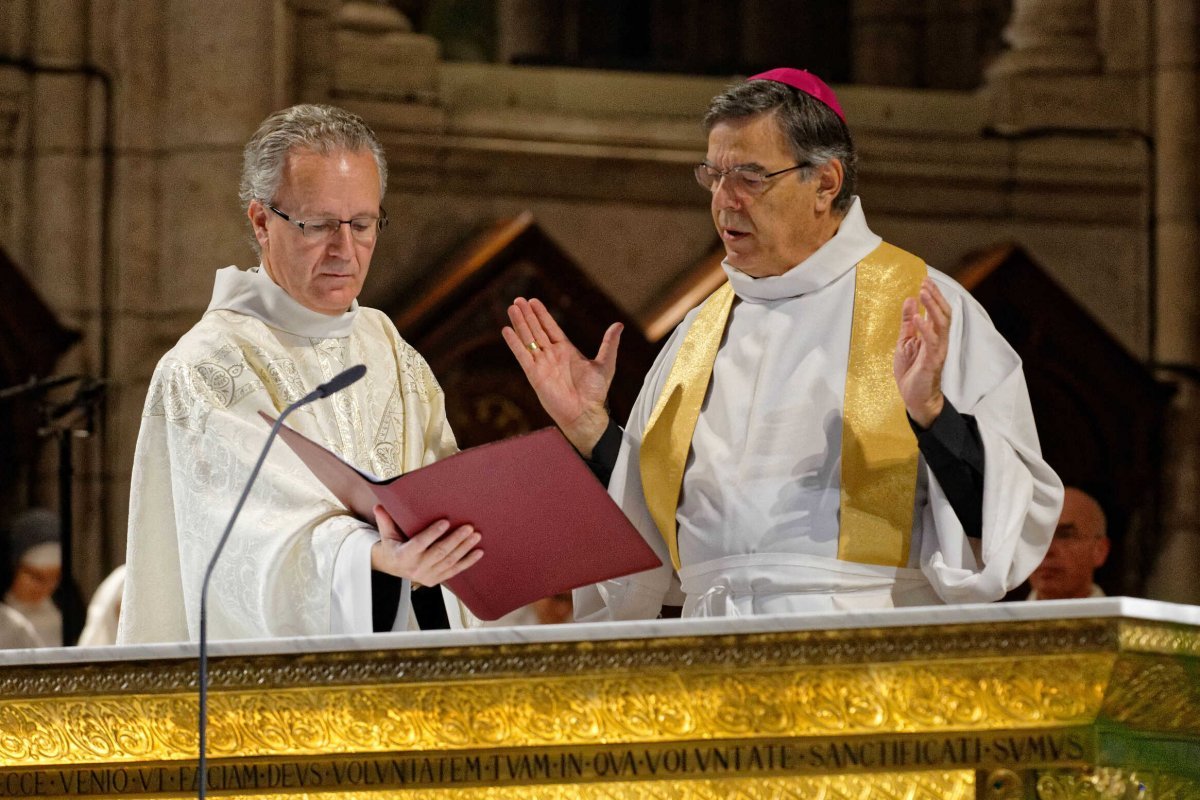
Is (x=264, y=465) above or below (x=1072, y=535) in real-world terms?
above

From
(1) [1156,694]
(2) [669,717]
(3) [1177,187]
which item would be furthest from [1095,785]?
(3) [1177,187]

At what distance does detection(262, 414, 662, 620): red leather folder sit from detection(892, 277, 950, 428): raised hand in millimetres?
511

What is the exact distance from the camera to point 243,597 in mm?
3906

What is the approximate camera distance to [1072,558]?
24.3 feet

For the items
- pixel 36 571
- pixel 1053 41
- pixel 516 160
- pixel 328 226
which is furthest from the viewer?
pixel 1053 41

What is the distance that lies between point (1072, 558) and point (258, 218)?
4013 mm

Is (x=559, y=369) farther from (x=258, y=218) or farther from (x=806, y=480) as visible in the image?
(x=258, y=218)

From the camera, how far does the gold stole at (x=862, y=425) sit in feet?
12.8

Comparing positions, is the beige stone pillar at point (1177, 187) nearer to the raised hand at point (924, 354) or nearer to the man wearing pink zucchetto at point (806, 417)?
the man wearing pink zucchetto at point (806, 417)

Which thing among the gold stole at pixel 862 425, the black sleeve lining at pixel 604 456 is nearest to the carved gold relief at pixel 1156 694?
the gold stole at pixel 862 425

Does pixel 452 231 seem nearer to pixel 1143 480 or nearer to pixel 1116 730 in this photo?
pixel 1143 480

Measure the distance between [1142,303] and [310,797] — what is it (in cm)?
789

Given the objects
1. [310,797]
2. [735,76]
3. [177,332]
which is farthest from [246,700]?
[735,76]

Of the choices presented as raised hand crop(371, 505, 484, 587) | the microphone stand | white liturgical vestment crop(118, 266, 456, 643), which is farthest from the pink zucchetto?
the microphone stand
